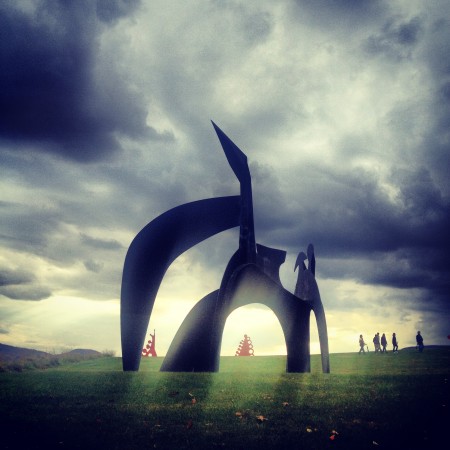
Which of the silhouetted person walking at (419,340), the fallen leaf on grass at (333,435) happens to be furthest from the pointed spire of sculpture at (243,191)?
the silhouetted person walking at (419,340)

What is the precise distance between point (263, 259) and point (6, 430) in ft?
34.2

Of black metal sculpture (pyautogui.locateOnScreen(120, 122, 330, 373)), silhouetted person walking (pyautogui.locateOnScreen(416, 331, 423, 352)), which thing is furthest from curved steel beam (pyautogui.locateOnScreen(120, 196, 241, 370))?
silhouetted person walking (pyautogui.locateOnScreen(416, 331, 423, 352))

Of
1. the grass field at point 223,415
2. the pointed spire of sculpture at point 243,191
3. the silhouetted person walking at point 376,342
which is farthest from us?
the silhouetted person walking at point 376,342

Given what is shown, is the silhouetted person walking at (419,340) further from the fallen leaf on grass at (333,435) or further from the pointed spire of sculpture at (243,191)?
the fallen leaf on grass at (333,435)

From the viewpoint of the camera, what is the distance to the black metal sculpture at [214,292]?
13.1 m

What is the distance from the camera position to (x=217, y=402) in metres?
7.48

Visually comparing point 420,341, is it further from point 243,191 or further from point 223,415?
point 223,415

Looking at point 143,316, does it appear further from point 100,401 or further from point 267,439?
point 267,439

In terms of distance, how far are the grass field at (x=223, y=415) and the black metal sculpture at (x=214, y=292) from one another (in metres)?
3.32

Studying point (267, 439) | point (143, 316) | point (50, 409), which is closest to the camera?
point (267, 439)

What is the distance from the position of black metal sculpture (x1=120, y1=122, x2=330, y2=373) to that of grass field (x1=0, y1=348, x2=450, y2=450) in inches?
131

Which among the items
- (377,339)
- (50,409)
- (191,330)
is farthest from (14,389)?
(377,339)

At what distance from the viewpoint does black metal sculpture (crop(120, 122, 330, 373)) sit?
516 inches

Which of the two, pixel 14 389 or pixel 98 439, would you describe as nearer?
pixel 98 439
